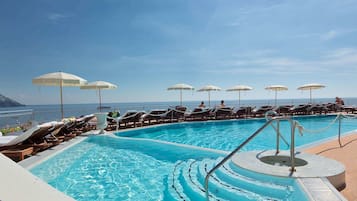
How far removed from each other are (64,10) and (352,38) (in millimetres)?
15678

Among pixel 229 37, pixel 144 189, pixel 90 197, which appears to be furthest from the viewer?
pixel 229 37

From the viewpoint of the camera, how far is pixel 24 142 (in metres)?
5.24

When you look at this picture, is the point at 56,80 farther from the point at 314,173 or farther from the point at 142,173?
the point at 314,173

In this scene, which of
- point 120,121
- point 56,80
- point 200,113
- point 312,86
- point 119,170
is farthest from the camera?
point 312,86

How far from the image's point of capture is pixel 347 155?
4152mm

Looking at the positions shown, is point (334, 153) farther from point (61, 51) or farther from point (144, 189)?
point (61, 51)

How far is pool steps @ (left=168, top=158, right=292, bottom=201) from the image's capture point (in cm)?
295

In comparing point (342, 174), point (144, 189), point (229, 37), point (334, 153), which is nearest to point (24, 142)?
point (144, 189)

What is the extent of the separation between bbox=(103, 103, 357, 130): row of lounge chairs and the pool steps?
5.86 m

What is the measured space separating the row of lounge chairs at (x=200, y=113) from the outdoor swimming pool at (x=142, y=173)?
2.77 m

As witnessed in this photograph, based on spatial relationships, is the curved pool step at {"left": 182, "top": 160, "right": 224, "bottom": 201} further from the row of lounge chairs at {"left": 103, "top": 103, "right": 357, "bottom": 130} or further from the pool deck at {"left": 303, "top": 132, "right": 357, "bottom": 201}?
the row of lounge chairs at {"left": 103, "top": 103, "right": 357, "bottom": 130}

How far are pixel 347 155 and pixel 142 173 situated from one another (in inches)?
151

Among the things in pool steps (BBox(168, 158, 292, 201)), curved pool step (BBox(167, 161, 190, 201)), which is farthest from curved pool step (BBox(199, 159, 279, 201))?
curved pool step (BBox(167, 161, 190, 201))

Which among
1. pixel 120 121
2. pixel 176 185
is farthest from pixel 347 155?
pixel 120 121
